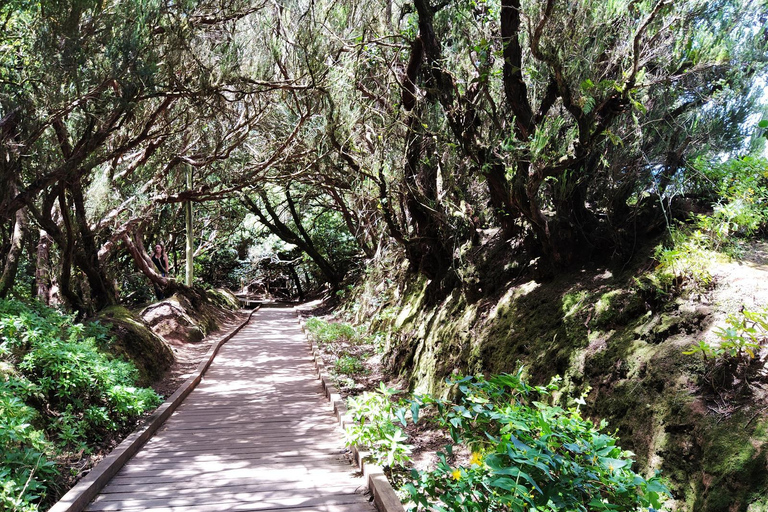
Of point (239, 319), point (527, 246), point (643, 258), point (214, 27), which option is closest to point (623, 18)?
point (643, 258)

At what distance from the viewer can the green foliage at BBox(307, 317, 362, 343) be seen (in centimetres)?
1129

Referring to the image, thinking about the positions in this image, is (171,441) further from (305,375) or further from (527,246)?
(527,246)

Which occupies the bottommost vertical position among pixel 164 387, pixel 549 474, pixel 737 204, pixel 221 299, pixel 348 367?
pixel 348 367

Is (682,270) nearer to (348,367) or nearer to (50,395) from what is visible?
(348,367)

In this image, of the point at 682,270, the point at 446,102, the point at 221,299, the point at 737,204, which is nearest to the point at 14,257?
the point at 446,102

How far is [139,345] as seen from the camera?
8156 millimetres

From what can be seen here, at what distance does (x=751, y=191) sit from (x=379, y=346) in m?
7.27

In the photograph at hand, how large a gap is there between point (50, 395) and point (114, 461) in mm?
1385

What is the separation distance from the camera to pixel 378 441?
14.1ft

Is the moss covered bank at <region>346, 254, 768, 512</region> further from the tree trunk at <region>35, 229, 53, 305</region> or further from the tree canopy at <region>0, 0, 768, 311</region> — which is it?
the tree trunk at <region>35, 229, 53, 305</region>

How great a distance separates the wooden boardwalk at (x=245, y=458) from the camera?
154 inches

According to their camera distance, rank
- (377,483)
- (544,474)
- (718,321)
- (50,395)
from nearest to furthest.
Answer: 1. (544,474)
2. (718,321)
3. (377,483)
4. (50,395)

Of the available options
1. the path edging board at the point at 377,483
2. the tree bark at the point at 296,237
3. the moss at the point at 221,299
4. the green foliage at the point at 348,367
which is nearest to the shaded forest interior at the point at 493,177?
the green foliage at the point at 348,367

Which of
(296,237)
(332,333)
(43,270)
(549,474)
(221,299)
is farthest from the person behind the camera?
(296,237)
